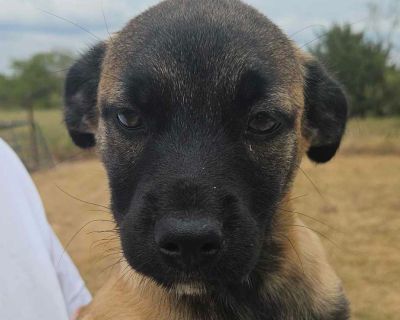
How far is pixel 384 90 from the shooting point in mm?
26781

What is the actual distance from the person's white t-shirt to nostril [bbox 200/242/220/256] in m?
1.43

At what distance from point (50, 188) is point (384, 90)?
16.0m

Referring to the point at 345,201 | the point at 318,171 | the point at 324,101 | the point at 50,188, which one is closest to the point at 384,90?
the point at 318,171

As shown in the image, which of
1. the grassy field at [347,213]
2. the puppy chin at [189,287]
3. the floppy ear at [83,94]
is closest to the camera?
the puppy chin at [189,287]

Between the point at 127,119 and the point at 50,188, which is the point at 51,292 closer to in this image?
the point at 127,119

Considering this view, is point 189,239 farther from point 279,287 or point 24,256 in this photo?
point 24,256

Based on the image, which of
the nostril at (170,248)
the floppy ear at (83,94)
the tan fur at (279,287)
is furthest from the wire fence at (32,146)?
the nostril at (170,248)

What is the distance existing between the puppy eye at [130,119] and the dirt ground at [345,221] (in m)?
0.85

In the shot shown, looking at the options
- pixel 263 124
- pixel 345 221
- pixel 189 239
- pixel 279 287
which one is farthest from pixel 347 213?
pixel 189 239

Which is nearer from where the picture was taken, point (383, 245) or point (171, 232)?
point (171, 232)

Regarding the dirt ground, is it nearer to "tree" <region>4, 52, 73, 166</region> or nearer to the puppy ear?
the puppy ear

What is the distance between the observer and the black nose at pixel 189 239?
2164 millimetres

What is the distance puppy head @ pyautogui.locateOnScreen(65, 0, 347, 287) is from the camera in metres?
2.31

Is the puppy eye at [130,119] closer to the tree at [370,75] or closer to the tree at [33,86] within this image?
the tree at [370,75]
